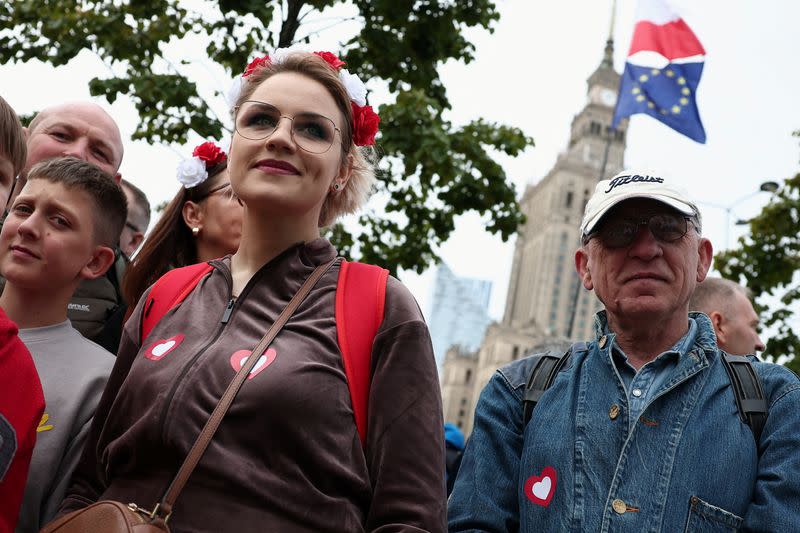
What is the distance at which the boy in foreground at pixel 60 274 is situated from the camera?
2.77 meters

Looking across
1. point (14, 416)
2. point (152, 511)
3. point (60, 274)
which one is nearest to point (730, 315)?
point (60, 274)

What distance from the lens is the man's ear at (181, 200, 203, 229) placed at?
4.21 m

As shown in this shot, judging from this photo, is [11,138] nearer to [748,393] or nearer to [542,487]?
[542,487]

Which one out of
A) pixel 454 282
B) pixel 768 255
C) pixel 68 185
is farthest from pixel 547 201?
pixel 68 185

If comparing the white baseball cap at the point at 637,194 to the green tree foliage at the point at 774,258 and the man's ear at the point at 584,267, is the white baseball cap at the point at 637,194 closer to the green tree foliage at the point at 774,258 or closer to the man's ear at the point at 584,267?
the man's ear at the point at 584,267

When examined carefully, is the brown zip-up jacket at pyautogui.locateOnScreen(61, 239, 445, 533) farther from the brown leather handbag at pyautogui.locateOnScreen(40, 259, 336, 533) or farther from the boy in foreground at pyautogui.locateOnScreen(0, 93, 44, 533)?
the boy in foreground at pyautogui.locateOnScreen(0, 93, 44, 533)

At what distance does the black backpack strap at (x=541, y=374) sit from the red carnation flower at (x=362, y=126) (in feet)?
3.15

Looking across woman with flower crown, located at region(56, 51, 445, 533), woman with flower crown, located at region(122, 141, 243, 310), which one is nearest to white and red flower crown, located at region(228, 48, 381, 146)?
woman with flower crown, located at region(56, 51, 445, 533)

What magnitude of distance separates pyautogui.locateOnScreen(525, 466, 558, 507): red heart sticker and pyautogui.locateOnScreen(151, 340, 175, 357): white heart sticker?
119cm

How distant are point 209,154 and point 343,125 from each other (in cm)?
197

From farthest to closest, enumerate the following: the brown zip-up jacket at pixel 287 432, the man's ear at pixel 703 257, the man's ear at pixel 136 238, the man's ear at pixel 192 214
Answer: the man's ear at pixel 136 238
the man's ear at pixel 192 214
the man's ear at pixel 703 257
the brown zip-up jacket at pixel 287 432

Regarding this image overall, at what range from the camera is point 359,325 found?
2281 millimetres

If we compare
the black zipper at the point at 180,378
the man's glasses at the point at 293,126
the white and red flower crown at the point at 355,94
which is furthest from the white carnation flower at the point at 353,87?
the black zipper at the point at 180,378

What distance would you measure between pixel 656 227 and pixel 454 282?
489ft
